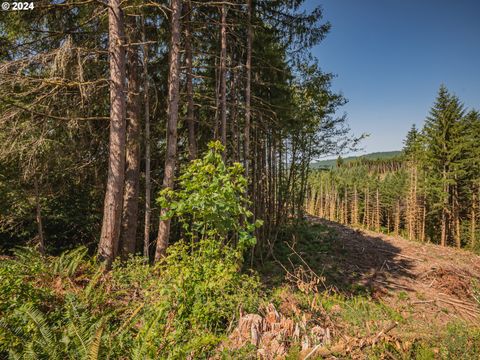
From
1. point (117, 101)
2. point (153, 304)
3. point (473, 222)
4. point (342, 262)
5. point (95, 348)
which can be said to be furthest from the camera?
point (473, 222)

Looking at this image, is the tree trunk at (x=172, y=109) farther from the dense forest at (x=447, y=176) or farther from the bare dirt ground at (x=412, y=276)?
the dense forest at (x=447, y=176)

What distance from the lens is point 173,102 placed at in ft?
20.6

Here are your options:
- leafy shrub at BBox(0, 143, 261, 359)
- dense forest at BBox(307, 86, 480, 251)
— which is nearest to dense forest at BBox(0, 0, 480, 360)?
leafy shrub at BBox(0, 143, 261, 359)

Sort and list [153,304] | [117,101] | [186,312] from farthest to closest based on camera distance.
Answer: 1. [117,101]
2. [153,304]
3. [186,312]

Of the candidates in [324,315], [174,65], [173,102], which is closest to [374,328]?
[324,315]

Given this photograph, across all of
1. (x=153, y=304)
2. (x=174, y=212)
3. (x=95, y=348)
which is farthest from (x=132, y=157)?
(x=95, y=348)

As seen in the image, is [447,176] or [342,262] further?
[447,176]

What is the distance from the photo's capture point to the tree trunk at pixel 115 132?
537 centimetres

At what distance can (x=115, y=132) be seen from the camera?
17.7 ft

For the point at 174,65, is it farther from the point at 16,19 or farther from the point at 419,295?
the point at 419,295

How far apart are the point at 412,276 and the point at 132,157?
12955 millimetres

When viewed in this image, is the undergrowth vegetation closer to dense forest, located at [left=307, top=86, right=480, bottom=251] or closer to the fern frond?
the fern frond

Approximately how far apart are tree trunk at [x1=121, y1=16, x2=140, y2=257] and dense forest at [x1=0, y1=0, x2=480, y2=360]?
4 cm

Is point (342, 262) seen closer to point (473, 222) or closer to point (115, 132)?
point (115, 132)
